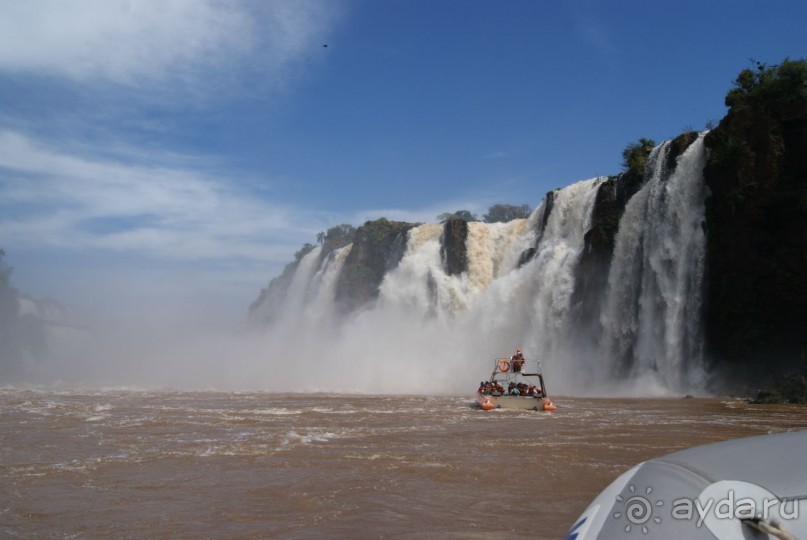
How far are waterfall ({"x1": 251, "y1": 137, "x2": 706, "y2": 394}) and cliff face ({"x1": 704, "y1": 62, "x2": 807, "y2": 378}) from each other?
76cm

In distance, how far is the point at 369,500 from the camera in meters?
7.18

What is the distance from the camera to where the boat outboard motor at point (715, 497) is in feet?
5.80

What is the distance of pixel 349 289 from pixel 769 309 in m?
34.5

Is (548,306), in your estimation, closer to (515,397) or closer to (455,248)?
(455,248)

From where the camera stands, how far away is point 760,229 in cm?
2191

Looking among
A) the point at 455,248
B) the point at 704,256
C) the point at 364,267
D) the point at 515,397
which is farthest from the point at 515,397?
the point at 364,267

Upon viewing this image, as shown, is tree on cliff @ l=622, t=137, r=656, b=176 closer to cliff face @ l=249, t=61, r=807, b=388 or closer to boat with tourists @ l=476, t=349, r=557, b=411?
cliff face @ l=249, t=61, r=807, b=388

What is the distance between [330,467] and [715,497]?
7.93 meters

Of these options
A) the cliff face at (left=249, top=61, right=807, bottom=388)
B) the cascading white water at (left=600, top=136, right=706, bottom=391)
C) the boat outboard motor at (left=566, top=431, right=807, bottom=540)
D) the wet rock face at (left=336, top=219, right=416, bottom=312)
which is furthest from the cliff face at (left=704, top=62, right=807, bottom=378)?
the wet rock face at (left=336, top=219, right=416, bottom=312)

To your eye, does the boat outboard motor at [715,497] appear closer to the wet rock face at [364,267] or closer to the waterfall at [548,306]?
the waterfall at [548,306]

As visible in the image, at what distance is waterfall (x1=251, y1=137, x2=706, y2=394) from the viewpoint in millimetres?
23688

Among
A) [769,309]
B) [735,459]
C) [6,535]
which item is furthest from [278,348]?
[735,459]

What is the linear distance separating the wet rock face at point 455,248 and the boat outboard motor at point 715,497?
3676cm

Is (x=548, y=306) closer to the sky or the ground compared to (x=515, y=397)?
closer to the sky
